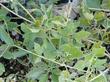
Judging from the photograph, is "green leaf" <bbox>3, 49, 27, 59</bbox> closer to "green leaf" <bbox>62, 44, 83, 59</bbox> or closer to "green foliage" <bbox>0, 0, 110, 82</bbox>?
"green foliage" <bbox>0, 0, 110, 82</bbox>

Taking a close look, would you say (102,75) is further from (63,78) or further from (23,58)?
(23,58)

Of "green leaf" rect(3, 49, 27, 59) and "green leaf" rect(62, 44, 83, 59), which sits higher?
"green leaf" rect(62, 44, 83, 59)

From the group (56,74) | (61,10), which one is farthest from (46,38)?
(61,10)

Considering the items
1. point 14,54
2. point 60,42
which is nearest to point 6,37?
point 14,54

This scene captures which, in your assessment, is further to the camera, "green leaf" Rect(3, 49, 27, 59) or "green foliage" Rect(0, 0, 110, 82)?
"green leaf" Rect(3, 49, 27, 59)

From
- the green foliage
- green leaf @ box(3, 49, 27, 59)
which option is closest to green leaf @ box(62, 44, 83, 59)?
the green foliage

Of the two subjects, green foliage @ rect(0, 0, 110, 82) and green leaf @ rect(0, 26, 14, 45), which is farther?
green leaf @ rect(0, 26, 14, 45)

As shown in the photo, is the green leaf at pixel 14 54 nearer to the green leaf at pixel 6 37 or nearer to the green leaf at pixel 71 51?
the green leaf at pixel 6 37

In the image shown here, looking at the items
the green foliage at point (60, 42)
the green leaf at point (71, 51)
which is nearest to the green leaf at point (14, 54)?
the green foliage at point (60, 42)

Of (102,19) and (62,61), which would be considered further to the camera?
(102,19)

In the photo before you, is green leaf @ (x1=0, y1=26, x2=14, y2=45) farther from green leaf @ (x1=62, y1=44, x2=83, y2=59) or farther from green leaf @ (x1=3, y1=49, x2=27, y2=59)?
green leaf @ (x1=62, y1=44, x2=83, y2=59)

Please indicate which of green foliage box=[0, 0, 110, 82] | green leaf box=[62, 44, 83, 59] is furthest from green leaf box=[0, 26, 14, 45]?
green leaf box=[62, 44, 83, 59]
